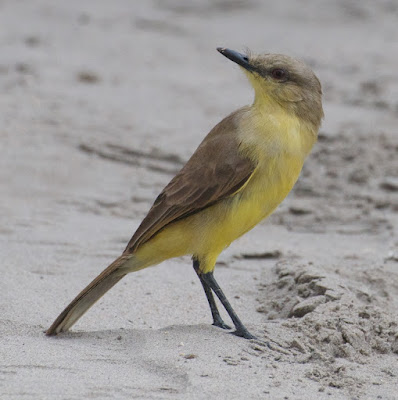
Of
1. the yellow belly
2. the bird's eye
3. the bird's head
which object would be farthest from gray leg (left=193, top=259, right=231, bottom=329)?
the bird's eye

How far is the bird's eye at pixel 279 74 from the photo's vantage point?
539 cm

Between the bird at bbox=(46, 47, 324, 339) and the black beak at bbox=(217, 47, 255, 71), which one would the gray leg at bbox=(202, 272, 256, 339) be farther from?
the black beak at bbox=(217, 47, 255, 71)

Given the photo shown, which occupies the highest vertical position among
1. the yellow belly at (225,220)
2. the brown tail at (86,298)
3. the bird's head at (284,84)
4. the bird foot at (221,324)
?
the bird's head at (284,84)

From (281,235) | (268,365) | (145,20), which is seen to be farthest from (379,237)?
(145,20)

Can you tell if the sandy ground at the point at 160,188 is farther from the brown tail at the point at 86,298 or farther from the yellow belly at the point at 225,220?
the yellow belly at the point at 225,220

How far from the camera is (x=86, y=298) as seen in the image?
5.16 metres

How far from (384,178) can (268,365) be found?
408 cm

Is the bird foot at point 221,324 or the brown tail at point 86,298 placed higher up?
the brown tail at point 86,298

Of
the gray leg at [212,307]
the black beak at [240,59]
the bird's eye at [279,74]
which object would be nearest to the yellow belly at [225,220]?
the gray leg at [212,307]

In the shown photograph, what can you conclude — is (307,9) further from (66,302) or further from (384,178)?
(66,302)

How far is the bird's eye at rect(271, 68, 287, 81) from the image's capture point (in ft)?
17.7

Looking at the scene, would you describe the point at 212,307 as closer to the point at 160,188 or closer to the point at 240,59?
the point at 240,59

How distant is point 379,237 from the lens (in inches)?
289

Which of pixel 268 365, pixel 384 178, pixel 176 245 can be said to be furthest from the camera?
pixel 384 178
